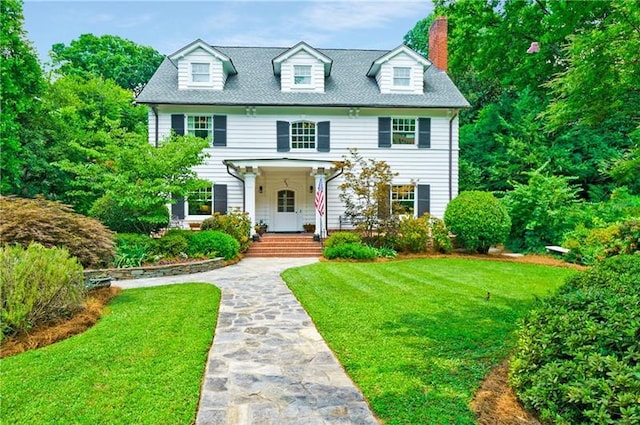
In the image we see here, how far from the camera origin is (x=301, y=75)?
1612 centimetres

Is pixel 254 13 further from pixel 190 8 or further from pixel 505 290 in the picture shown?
pixel 505 290

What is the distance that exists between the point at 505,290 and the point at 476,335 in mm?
3132

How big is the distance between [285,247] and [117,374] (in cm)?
983

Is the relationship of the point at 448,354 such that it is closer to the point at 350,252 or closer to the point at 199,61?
the point at 350,252

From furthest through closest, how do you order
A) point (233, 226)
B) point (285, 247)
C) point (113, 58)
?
1. point (113, 58)
2. point (285, 247)
3. point (233, 226)

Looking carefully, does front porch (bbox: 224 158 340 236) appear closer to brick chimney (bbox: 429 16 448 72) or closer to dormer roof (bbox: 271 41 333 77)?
dormer roof (bbox: 271 41 333 77)

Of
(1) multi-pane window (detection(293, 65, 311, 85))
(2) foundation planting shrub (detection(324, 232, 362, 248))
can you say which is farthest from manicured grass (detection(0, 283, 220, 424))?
(1) multi-pane window (detection(293, 65, 311, 85))

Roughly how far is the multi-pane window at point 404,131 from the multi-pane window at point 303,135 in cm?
348

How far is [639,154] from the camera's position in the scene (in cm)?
616

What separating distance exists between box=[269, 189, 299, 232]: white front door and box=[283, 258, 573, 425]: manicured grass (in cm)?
684

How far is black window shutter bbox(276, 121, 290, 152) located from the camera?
612 inches

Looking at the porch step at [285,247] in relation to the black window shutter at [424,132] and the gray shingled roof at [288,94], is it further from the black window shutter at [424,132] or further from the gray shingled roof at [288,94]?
the black window shutter at [424,132]

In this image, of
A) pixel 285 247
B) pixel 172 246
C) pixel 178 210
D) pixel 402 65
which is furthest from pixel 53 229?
pixel 402 65

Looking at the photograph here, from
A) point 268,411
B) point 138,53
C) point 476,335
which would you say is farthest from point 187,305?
point 138,53
